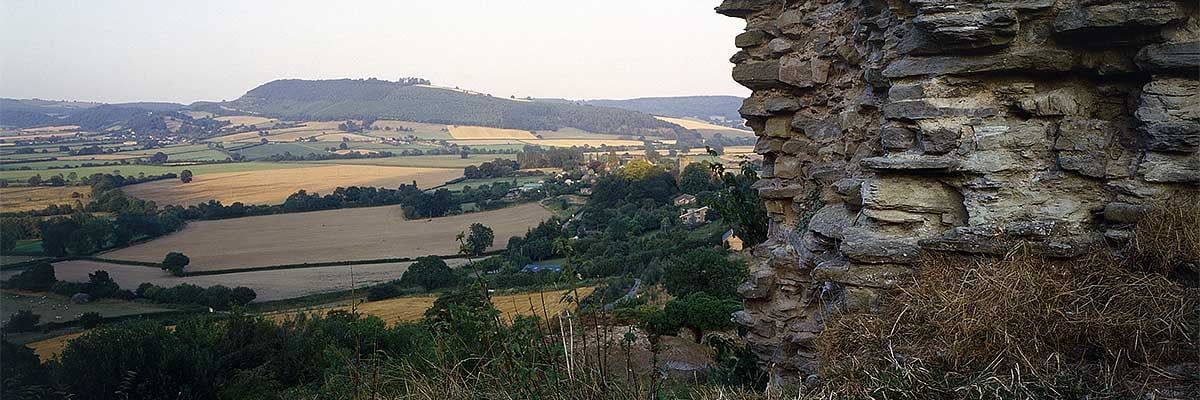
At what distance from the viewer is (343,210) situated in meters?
49.1

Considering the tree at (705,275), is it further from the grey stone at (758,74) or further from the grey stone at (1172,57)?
the grey stone at (1172,57)

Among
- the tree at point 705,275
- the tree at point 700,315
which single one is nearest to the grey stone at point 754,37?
the tree at point 700,315

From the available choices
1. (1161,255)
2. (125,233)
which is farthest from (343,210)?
(1161,255)

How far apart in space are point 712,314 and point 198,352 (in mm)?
9969

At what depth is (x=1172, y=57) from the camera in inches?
167

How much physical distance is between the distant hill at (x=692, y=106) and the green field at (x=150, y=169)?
82384 millimetres

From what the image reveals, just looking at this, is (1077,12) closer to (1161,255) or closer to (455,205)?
(1161,255)

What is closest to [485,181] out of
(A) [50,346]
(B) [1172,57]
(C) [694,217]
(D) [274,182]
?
(D) [274,182]

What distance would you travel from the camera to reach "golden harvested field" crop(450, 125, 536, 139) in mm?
99250

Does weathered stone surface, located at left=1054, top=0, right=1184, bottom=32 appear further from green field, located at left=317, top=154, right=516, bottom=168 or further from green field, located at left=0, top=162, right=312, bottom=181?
green field, located at left=317, top=154, right=516, bottom=168

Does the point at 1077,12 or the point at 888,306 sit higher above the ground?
the point at 1077,12

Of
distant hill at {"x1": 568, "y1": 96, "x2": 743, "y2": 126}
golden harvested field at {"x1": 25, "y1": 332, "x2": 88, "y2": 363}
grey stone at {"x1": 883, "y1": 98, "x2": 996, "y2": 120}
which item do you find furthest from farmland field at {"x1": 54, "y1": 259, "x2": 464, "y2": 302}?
distant hill at {"x1": 568, "y1": 96, "x2": 743, "y2": 126}

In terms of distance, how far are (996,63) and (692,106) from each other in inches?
6313

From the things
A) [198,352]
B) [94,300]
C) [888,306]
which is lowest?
[94,300]
